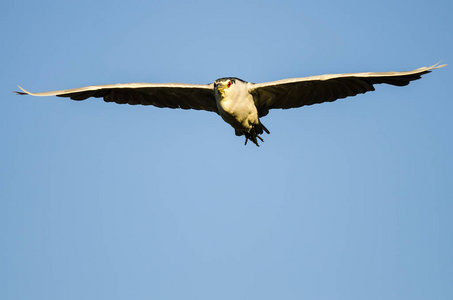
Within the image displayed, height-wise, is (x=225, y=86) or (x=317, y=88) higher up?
(x=317, y=88)

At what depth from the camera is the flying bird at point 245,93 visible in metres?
17.9

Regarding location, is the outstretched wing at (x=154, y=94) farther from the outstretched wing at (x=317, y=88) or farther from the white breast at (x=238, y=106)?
the outstretched wing at (x=317, y=88)

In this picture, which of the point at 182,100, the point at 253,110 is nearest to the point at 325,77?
the point at 253,110

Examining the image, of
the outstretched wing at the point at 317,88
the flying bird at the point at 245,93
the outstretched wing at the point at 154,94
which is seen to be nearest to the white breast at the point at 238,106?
the flying bird at the point at 245,93

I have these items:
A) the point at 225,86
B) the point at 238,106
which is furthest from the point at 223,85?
the point at 238,106

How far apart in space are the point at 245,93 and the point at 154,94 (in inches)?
123

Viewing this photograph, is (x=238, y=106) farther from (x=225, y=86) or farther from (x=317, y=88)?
(x=317, y=88)

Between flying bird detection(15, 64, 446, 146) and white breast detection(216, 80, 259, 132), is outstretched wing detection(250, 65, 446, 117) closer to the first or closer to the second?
flying bird detection(15, 64, 446, 146)

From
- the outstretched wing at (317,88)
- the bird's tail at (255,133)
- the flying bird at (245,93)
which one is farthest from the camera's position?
the bird's tail at (255,133)

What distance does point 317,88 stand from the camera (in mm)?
18625

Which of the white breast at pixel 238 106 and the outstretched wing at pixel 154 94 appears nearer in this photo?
the white breast at pixel 238 106

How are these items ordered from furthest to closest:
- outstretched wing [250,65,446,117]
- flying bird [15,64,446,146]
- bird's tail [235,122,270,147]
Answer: bird's tail [235,122,270,147] < flying bird [15,64,446,146] < outstretched wing [250,65,446,117]

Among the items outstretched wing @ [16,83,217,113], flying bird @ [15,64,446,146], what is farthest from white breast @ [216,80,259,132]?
outstretched wing @ [16,83,217,113]

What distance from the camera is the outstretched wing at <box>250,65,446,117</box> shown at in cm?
1767
